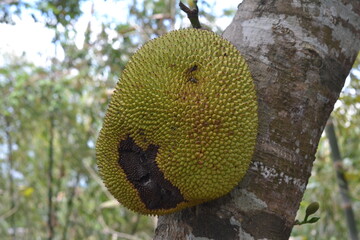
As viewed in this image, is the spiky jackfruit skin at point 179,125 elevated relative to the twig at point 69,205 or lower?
elevated

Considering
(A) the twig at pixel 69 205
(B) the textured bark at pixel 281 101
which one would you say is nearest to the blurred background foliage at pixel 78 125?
(A) the twig at pixel 69 205

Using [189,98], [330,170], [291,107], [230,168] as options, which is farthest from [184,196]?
[330,170]

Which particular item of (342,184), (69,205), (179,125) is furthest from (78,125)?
(179,125)

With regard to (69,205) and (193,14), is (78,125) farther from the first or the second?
(193,14)

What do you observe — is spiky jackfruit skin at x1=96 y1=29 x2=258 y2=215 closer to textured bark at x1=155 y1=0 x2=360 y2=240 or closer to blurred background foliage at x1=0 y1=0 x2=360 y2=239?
textured bark at x1=155 y1=0 x2=360 y2=240

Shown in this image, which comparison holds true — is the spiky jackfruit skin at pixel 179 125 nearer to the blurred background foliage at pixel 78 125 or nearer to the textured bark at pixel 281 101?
the textured bark at pixel 281 101

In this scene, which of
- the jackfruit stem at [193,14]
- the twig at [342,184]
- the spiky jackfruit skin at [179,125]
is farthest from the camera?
the twig at [342,184]
